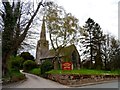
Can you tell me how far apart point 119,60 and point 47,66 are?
879 inches

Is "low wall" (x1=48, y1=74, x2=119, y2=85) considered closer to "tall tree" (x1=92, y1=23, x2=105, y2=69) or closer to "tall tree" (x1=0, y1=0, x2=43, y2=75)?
"tall tree" (x1=0, y1=0, x2=43, y2=75)

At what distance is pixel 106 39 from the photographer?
2432 inches

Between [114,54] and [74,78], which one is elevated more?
[114,54]

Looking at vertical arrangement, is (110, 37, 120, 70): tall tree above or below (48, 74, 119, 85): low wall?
above

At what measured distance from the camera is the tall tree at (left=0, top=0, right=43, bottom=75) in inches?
1097

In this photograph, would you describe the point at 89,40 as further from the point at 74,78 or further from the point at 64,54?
the point at 74,78

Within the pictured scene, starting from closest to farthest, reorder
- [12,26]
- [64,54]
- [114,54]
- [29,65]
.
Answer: [12,26] → [29,65] → [114,54] → [64,54]

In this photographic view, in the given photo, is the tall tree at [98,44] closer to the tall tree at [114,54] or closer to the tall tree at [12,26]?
the tall tree at [114,54]

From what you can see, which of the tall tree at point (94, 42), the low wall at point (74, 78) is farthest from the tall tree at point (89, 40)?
the low wall at point (74, 78)

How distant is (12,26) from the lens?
92.0 ft

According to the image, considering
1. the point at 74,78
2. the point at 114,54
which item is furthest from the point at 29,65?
the point at 74,78

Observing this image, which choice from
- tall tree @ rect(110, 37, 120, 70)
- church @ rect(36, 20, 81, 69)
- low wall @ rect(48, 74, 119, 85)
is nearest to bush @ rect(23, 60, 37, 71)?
church @ rect(36, 20, 81, 69)

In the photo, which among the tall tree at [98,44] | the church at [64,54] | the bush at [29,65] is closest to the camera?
the bush at [29,65]

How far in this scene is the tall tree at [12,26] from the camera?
2786cm
